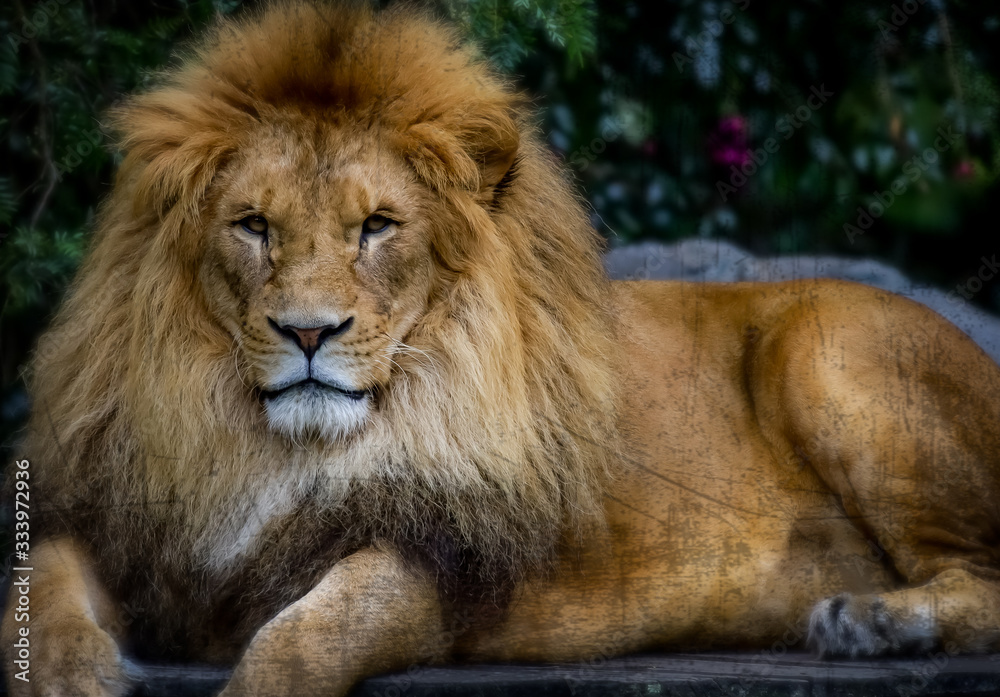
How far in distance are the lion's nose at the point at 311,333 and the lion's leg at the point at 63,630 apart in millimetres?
573

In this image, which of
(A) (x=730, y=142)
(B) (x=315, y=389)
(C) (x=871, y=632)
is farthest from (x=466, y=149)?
(C) (x=871, y=632)

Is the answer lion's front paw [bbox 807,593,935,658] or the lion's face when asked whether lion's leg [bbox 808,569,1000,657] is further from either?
the lion's face

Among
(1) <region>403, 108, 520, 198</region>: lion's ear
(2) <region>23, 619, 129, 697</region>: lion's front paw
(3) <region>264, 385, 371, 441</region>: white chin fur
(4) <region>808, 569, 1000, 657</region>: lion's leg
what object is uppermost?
(1) <region>403, 108, 520, 198</region>: lion's ear

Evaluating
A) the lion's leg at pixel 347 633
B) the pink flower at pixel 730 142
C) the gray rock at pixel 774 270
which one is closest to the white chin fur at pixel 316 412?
the lion's leg at pixel 347 633

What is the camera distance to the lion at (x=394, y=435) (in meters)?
1.74

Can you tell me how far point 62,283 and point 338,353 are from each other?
1.40 metres

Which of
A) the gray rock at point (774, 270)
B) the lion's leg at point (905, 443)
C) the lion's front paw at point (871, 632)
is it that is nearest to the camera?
the lion's front paw at point (871, 632)

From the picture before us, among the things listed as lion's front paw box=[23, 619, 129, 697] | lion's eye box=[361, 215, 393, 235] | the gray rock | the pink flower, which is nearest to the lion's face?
lion's eye box=[361, 215, 393, 235]

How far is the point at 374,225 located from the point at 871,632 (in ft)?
3.69

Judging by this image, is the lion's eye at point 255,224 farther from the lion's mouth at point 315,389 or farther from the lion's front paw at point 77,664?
the lion's front paw at point 77,664

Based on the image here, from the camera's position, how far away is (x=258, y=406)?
72.7 inches

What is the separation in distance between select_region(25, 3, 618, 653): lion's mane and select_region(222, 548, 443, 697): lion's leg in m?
0.06

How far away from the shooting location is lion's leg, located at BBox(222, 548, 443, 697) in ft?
5.40

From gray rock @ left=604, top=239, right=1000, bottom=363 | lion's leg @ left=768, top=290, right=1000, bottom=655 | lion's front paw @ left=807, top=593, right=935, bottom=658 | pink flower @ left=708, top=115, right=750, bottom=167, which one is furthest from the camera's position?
gray rock @ left=604, top=239, right=1000, bottom=363
